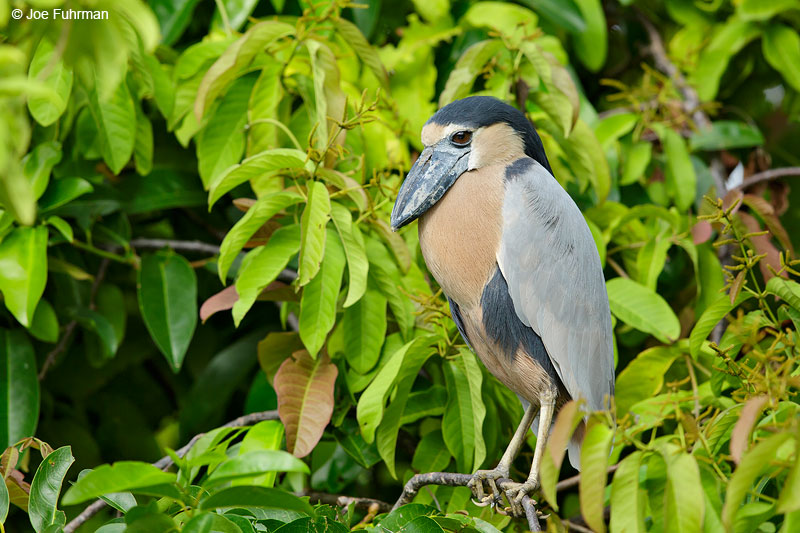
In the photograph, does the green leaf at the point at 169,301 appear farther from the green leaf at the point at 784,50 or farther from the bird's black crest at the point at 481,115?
the green leaf at the point at 784,50

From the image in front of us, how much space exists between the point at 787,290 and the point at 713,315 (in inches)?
5.4

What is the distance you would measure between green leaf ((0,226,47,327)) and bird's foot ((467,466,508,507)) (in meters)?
0.96

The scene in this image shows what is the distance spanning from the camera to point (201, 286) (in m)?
2.17

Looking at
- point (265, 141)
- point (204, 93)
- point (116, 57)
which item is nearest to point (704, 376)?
point (265, 141)

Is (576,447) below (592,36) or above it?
below

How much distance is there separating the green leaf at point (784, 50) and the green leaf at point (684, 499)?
1.71m

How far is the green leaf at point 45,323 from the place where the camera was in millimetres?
1743

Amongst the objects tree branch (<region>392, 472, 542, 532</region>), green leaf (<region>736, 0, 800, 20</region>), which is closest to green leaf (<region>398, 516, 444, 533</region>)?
tree branch (<region>392, 472, 542, 532</region>)

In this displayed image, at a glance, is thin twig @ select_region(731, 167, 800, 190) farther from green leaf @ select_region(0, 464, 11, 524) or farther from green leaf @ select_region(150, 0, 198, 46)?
green leaf @ select_region(0, 464, 11, 524)

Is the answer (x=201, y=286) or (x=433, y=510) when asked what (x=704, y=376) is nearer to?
(x=433, y=510)

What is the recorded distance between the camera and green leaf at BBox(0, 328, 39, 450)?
167 centimetres

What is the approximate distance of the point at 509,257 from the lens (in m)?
1.33

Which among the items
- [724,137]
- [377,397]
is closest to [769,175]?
[724,137]

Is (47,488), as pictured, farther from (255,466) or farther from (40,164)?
(40,164)
